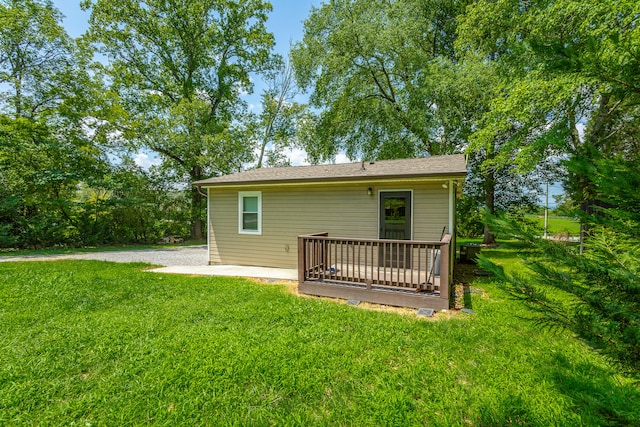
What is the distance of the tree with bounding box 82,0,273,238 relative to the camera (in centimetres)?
1809

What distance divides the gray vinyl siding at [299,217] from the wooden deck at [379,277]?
1095mm

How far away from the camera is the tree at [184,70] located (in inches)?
712

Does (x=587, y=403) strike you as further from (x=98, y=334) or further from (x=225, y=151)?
(x=225, y=151)

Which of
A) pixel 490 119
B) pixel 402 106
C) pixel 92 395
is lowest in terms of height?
pixel 92 395

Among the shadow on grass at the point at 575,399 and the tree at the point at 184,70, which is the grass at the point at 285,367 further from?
the tree at the point at 184,70

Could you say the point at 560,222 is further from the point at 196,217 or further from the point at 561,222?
the point at 196,217

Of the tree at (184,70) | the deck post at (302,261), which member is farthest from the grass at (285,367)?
the tree at (184,70)

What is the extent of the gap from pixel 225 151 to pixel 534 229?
1917cm

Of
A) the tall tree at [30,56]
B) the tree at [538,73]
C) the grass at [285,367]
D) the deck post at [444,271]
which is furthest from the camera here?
the tall tree at [30,56]

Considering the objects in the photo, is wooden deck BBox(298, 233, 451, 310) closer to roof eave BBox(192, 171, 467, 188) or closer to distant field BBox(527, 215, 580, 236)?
roof eave BBox(192, 171, 467, 188)

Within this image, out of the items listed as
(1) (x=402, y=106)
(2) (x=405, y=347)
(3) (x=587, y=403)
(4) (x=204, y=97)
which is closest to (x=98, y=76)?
(4) (x=204, y=97)

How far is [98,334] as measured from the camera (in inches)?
155

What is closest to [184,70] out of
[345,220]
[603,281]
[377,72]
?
[377,72]

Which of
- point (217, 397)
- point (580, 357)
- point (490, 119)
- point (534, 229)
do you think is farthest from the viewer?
point (490, 119)
